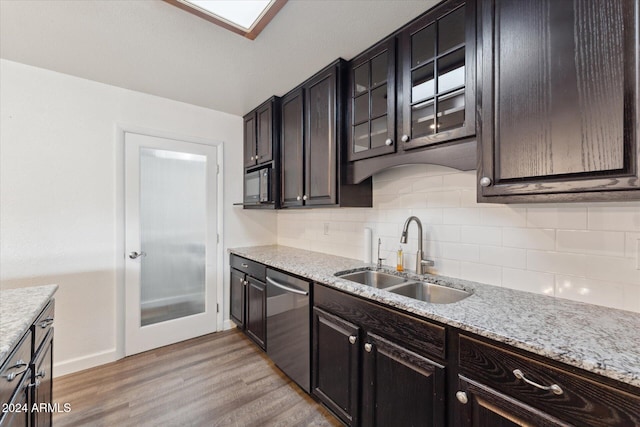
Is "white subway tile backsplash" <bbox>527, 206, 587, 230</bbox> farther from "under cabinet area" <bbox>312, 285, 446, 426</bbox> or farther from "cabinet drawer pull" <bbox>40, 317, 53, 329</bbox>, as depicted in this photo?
"cabinet drawer pull" <bbox>40, 317, 53, 329</bbox>

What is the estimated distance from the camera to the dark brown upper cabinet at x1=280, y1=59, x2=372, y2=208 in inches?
80.5

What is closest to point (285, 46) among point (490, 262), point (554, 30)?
point (554, 30)

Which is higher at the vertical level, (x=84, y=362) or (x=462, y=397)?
(x=462, y=397)

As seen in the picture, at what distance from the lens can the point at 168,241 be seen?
2785mm

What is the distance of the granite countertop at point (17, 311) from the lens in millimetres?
931

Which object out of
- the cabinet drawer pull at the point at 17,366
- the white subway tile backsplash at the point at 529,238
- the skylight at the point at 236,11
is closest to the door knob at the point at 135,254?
the cabinet drawer pull at the point at 17,366

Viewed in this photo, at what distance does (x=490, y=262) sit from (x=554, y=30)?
3.68 feet

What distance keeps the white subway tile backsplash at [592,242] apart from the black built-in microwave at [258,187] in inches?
85.5

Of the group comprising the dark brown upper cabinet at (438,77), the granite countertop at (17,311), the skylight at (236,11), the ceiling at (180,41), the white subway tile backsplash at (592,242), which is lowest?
the granite countertop at (17,311)

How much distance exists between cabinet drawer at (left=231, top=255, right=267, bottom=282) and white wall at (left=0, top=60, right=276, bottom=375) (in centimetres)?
106

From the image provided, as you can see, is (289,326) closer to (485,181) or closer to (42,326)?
(42,326)

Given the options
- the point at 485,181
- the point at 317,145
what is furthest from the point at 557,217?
the point at 317,145

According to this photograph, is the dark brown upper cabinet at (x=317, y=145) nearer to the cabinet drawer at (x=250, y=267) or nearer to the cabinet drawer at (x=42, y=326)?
the cabinet drawer at (x=250, y=267)

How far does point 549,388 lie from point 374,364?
2.51ft
